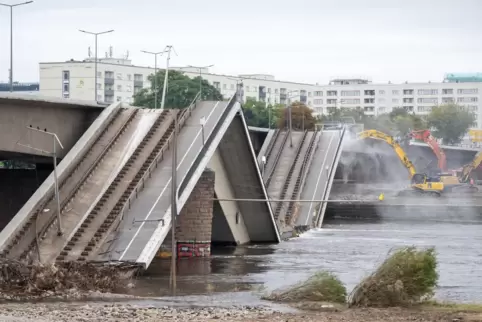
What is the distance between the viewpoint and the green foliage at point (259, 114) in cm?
15588

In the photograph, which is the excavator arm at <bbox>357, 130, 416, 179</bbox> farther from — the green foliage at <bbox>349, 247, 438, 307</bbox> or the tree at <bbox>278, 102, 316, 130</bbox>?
the green foliage at <bbox>349, 247, 438, 307</bbox>

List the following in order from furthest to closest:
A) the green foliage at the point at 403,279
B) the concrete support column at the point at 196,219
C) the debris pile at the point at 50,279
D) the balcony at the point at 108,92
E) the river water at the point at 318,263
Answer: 1. the balcony at the point at 108,92
2. the concrete support column at the point at 196,219
3. the river water at the point at 318,263
4. the debris pile at the point at 50,279
5. the green foliage at the point at 403,279

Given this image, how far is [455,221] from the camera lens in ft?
326

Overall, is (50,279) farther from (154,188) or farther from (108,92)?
(108,92)

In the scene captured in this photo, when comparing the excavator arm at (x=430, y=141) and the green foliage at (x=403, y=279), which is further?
the excavator arm at (x=430, y=141)

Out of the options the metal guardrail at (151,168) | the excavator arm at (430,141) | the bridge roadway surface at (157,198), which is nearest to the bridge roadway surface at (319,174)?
the metal guardrail at (151,168)

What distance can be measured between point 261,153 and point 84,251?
162ft

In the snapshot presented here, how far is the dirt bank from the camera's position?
34094 millimetres

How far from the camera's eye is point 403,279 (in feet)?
122

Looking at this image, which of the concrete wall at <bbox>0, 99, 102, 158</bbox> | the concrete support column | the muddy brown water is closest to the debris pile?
the muddy brown water

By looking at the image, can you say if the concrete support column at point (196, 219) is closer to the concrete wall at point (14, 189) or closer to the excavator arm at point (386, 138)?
the concrete wall at point (14, 189)

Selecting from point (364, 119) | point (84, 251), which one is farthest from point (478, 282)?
point (364, 119)

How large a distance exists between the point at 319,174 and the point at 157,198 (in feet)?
131

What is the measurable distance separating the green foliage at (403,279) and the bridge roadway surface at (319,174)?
46.9 metres
